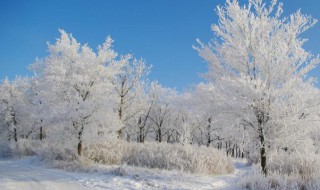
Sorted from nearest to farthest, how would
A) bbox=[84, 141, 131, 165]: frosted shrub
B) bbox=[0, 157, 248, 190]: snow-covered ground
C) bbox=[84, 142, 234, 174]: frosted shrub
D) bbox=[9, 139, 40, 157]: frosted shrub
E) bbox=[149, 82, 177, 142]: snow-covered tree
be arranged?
bbox=[0, 157, 248, 190]: snow-covered ground < bbox=[84, 142, 234, 174]: frosted shrub < bbox=[84, 141, 131, 165]: frosted shrub < bbox=[9, 139, 40, 157]: frosted shrub < bbox=[149, 82, 177, 142]: snow-covered tree

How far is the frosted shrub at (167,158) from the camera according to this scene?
1221 centimetres

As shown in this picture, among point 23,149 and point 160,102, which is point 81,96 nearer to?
point 23,149

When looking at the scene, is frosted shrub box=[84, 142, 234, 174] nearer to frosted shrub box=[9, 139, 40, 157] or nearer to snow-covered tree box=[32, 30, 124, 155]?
snow-covered tree box=[32, 30, 124, 155]

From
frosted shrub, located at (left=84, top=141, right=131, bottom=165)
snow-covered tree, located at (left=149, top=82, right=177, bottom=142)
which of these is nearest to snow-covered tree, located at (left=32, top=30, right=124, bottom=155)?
frosted shrub, located at (left=84, top=141, right=131, bottom=165)

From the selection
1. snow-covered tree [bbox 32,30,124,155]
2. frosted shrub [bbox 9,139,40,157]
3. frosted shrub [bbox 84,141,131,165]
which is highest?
snow-covered tree [bbox 32,30,124,155]

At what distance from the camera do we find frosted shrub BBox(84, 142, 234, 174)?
1221cm

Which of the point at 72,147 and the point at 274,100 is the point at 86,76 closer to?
the point at 72,147

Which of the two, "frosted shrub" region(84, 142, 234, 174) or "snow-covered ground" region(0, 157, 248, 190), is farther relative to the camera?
"frosted shrub" region(84, 142, 234, 174)

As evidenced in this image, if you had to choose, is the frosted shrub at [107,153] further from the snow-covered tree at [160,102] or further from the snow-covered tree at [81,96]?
the snow-covered tree at [160,102]

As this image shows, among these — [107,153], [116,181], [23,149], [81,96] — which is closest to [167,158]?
[107,153]

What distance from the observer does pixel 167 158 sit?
42.1ft

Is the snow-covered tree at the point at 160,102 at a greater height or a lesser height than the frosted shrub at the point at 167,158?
greater

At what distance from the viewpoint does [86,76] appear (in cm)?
1546

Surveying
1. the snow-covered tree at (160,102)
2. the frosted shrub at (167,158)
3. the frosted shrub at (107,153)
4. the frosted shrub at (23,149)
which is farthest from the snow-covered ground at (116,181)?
the snow-covered tree at (160,102)
